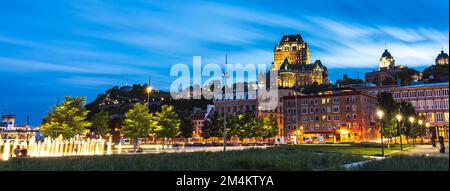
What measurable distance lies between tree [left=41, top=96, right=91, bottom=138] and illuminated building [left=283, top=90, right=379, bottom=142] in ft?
213

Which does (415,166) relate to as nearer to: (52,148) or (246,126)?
(52,148)

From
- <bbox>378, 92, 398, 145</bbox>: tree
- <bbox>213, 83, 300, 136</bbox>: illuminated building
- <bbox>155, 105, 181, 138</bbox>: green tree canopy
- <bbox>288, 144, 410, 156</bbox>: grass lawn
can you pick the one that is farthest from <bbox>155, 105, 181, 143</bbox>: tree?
<bbox>213, 83, 300, 136</bbox>: illuminated building

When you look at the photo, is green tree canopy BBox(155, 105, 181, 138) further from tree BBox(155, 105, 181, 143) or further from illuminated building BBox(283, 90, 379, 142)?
illuminated building BBox(283, 90, 379, 142)

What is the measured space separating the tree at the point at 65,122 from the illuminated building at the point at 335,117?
213 feet

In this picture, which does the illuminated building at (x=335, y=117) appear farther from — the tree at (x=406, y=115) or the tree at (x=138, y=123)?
the tree at (x=138, y=123)

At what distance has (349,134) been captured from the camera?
99.5m

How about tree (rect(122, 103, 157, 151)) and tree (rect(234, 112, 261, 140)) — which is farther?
tree (rect(234, 112, 261, 140))

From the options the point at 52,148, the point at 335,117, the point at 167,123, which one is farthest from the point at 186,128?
the point at 52,148

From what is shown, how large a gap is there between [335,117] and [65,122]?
252ft

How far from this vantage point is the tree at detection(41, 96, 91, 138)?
1897 inches

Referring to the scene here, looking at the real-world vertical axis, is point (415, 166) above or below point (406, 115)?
below

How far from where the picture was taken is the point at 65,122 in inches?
1960
